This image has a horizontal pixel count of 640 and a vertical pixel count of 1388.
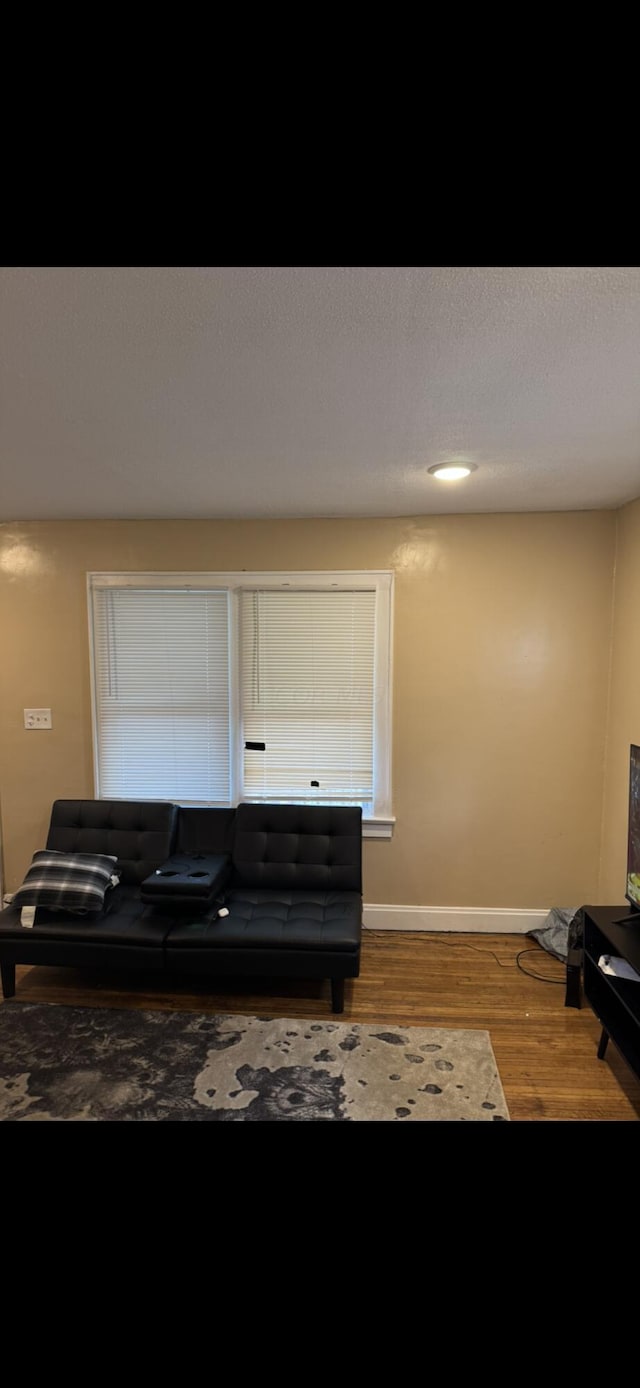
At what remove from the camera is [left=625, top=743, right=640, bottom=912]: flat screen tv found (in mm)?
2330

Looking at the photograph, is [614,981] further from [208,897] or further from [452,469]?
[452,469]

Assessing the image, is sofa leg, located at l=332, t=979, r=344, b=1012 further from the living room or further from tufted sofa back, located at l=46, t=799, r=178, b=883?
tufted sofa back, located at l=46, t=799, r=178, b=883

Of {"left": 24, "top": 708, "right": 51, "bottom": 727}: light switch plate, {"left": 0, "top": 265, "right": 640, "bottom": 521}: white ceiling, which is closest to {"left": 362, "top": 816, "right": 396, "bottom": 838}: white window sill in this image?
{"left": 0, "top": 265, "right": 640, "bottom": 521}: white ceiling

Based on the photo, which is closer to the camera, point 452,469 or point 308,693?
point 452,469

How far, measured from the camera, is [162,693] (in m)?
3.32

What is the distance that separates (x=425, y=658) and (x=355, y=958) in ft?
5.19

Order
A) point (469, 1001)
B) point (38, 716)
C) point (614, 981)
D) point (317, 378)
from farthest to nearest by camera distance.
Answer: point (38, 716) → point (469, 1001) → point (614, 981) → point (317, 378)

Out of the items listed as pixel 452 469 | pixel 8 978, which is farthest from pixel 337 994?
pixel 452 469

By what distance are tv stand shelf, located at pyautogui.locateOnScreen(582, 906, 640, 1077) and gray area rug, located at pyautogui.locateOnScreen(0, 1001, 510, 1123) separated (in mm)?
454

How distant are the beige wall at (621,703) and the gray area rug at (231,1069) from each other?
1180 millimetres

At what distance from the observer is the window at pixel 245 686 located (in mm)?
3197

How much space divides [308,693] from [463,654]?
2.92 ft
